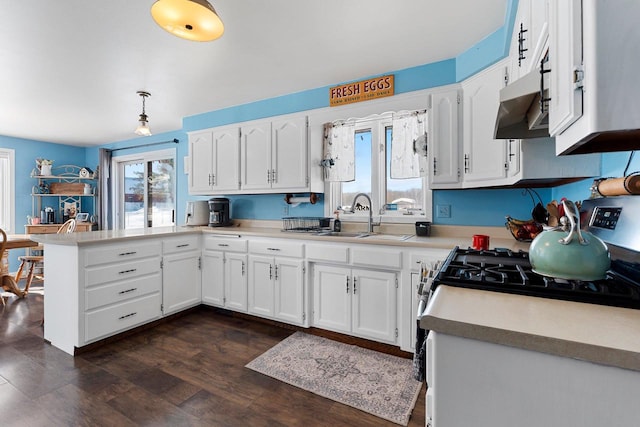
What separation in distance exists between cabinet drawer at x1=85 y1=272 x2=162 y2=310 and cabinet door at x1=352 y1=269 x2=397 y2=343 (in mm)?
1899

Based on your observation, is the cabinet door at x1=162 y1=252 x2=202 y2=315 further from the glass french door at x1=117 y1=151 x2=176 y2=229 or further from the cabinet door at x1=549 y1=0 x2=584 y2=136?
the cabinet door at x1=549 y1=0 x2=584 y2=136

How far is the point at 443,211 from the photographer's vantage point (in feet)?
8.81

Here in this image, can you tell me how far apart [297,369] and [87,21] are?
277cm

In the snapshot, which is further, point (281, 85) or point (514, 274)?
point (281, 85)

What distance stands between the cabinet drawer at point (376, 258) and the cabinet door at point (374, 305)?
0.08 m

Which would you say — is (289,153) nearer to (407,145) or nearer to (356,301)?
(407,145)

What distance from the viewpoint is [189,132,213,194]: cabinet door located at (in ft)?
12.4

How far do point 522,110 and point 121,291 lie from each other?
3.09 metres

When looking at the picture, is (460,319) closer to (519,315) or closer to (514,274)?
(519,315)

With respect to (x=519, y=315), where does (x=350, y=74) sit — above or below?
above

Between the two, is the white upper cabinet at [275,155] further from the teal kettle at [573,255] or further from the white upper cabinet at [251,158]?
the teal kettle at [573,255]

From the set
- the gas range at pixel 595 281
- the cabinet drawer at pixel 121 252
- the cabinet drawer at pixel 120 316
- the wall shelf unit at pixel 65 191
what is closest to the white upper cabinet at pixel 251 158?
the cabinet drawer at pixel 121 252

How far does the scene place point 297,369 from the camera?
214 centimetres

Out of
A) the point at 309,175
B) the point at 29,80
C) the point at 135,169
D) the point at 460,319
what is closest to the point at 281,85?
the point at 309,175
